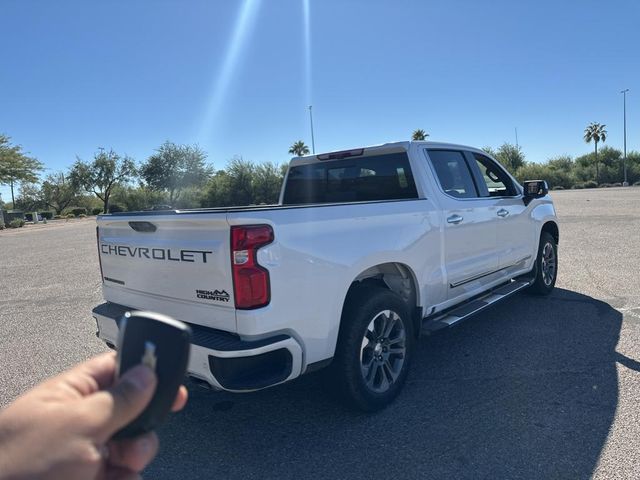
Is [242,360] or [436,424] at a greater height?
[242,360]

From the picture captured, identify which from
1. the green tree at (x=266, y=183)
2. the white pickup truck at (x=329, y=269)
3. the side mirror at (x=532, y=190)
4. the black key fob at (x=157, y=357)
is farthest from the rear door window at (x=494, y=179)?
the green tree at (x=266, y=183)

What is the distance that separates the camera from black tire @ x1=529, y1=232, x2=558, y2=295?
20.9 ft

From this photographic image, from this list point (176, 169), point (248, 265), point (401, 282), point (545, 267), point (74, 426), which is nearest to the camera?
point (74, 426)

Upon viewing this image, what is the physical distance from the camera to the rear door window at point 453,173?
471 centimetres

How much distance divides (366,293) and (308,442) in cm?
111

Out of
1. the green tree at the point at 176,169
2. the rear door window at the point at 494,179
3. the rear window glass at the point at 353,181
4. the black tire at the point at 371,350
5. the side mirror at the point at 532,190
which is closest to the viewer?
the black tire at the point at 371,350

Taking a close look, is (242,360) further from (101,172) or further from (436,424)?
(101,172)

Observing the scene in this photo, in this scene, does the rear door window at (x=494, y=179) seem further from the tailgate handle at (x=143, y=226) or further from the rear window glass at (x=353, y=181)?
the tailgate handle at (x=143, y=226)

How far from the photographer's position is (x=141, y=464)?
109 cm

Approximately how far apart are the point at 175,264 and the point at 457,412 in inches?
89.9

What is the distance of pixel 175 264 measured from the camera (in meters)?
3.15

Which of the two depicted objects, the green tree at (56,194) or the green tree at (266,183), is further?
the green tree at (56,194)

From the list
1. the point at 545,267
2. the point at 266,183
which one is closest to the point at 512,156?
the point at 266,183

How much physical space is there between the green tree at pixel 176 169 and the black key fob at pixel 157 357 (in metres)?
56.0
